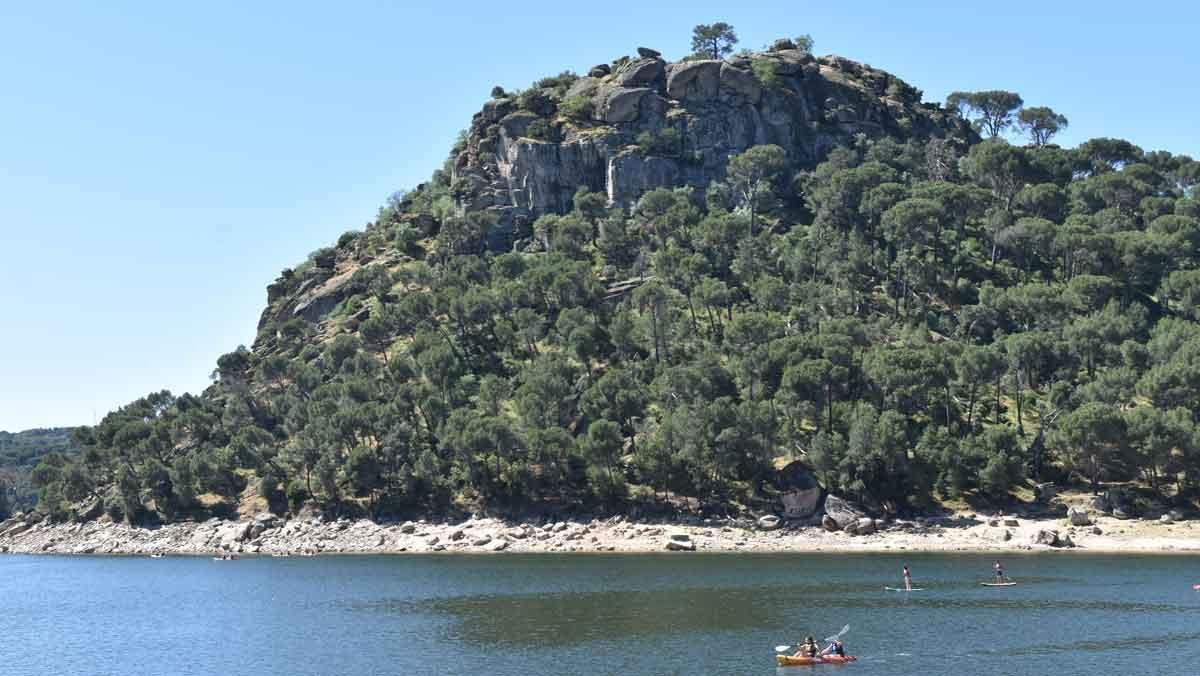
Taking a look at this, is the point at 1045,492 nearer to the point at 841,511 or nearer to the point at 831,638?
the point at 841,511

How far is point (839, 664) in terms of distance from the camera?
57906 millimetres

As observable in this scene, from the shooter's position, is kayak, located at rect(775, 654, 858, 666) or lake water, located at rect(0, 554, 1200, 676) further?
lake water, located at rect(0, 554, 1200, 676)

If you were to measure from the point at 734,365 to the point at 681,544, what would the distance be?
30510 millimetres

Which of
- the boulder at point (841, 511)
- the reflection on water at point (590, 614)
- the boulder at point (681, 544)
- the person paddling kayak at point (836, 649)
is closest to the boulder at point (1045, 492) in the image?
the boulder at point (841, 511)

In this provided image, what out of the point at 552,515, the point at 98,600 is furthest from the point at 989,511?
the point at 98,600

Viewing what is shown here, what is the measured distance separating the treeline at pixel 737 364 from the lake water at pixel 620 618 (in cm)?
1872

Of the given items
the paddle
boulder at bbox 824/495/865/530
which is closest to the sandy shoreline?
boulder at bbox 824/495/865/530

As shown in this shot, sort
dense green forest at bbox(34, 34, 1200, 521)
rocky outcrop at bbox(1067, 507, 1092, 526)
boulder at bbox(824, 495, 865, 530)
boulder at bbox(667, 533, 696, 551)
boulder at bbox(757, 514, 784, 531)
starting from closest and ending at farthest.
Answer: rocky outcrop at bbox(1067, 507, 1092, 526)
boulder at bbox(667, 533, 696, 551)
boulder at bbox(824, 495, 865, 530)
boulder at bbox(757, 514, 784, 531)
dense green forest at bbox(34, 34, 1200, 521)

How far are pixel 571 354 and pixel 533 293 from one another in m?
20.4

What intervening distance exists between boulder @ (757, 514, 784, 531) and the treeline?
5576mm

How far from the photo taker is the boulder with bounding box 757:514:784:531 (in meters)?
114

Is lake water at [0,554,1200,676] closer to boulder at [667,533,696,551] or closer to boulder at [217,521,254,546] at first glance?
boulder at [667,533,696,551]

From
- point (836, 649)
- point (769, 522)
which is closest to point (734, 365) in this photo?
point (769, 522)

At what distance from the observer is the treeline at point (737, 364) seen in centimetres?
11769
